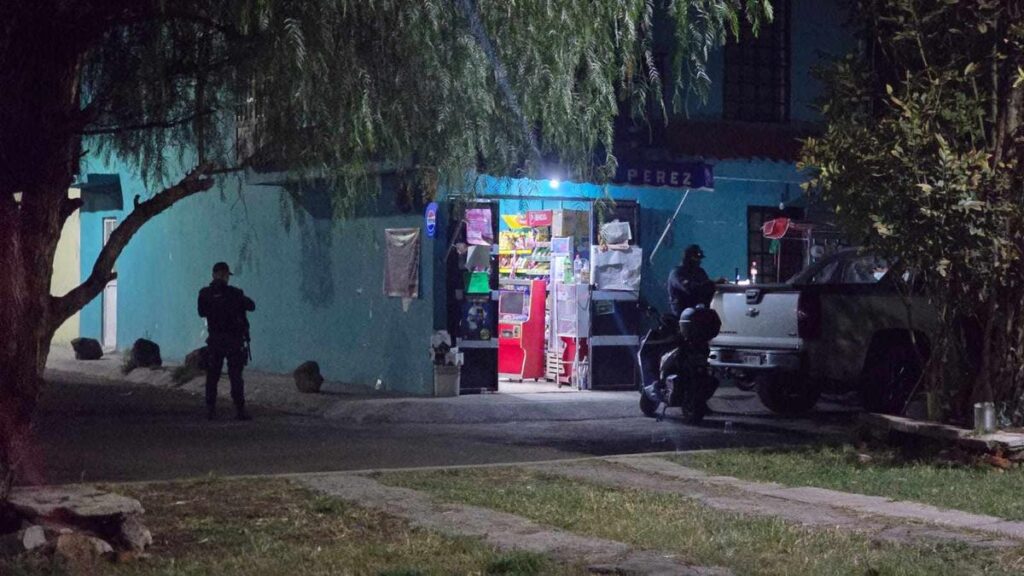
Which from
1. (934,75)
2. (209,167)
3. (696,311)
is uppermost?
(934,75)

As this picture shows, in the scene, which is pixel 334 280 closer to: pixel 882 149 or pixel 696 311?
pixel 696 311

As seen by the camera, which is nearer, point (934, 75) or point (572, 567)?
point (572, 567)

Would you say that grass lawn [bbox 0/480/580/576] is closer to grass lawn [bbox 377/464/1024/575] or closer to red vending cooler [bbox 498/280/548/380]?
grass lawn [bbox 377/464/1024/575]

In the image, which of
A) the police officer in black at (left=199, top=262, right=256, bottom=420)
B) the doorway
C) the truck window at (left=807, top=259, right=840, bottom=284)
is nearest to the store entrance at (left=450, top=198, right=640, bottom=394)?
the truck window at (left=807, top=259, right=840, bottom=284)

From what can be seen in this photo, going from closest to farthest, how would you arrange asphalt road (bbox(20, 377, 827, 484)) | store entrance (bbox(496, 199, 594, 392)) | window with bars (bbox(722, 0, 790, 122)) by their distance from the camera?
asphalt road (bbox(20, 377, 827, 484)) → store entrance (bbox(496, 199, 594, 392)) → window with bars (bbox(722, 0, 790, 122))

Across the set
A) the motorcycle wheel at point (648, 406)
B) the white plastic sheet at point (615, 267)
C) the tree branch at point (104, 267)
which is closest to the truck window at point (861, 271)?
the motorcycle wheel at point (648, 406)

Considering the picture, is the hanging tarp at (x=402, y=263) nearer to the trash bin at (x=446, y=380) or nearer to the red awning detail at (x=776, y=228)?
the trash bin at (x=446, y=380)

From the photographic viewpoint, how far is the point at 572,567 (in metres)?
6.89

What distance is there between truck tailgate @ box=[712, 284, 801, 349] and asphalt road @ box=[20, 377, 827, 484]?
4.02 feet

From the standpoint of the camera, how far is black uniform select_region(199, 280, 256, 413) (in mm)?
14531

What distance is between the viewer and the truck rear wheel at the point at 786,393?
1557 centimetres

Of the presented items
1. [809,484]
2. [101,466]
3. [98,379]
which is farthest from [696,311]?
[98,379]

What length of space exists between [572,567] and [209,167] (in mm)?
3467

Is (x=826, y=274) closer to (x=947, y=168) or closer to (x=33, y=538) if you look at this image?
(x=947, y=168)
